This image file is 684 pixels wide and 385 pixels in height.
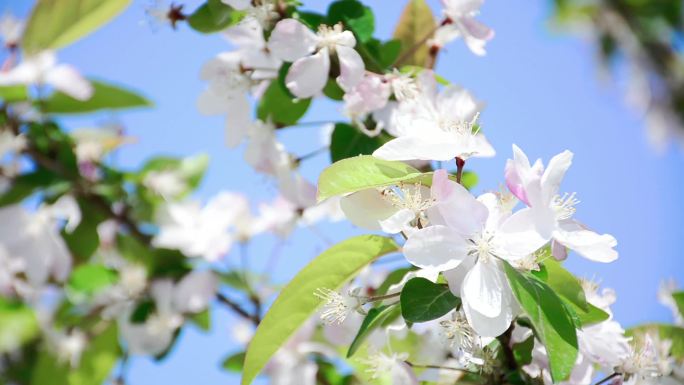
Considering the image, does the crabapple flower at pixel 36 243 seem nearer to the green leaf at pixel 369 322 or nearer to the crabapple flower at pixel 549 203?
the green leaf at pixel 369 322

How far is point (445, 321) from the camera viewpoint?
550mm

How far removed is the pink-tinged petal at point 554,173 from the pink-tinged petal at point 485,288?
0.19 feet

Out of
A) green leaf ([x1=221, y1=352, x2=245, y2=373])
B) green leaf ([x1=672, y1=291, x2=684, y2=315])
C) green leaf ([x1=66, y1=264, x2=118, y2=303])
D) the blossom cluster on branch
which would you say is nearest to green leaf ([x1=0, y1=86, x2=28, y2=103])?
the blossom cluster on branch

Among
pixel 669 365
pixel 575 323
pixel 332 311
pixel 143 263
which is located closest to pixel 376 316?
pixel 332 311

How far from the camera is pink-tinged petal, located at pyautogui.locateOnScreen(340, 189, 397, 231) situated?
1.92ft

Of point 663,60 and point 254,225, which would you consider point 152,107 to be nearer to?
point 254,225

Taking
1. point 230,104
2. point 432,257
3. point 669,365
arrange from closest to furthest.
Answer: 1. point 432,257
2. point 669,365
3. point 230,104

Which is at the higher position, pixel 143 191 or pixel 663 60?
Result: pixel 143 191

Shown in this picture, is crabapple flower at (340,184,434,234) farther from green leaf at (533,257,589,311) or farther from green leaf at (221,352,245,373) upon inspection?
green leaf at (221,352,245,373)

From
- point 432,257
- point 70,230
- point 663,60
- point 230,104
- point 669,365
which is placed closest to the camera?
point 432,257

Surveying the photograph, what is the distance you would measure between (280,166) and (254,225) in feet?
1.39

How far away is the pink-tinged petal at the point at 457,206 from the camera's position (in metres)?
0.52

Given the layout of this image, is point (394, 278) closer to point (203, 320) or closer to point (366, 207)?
point (366, 207)

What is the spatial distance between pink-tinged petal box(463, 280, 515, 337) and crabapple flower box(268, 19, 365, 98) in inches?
10.7
